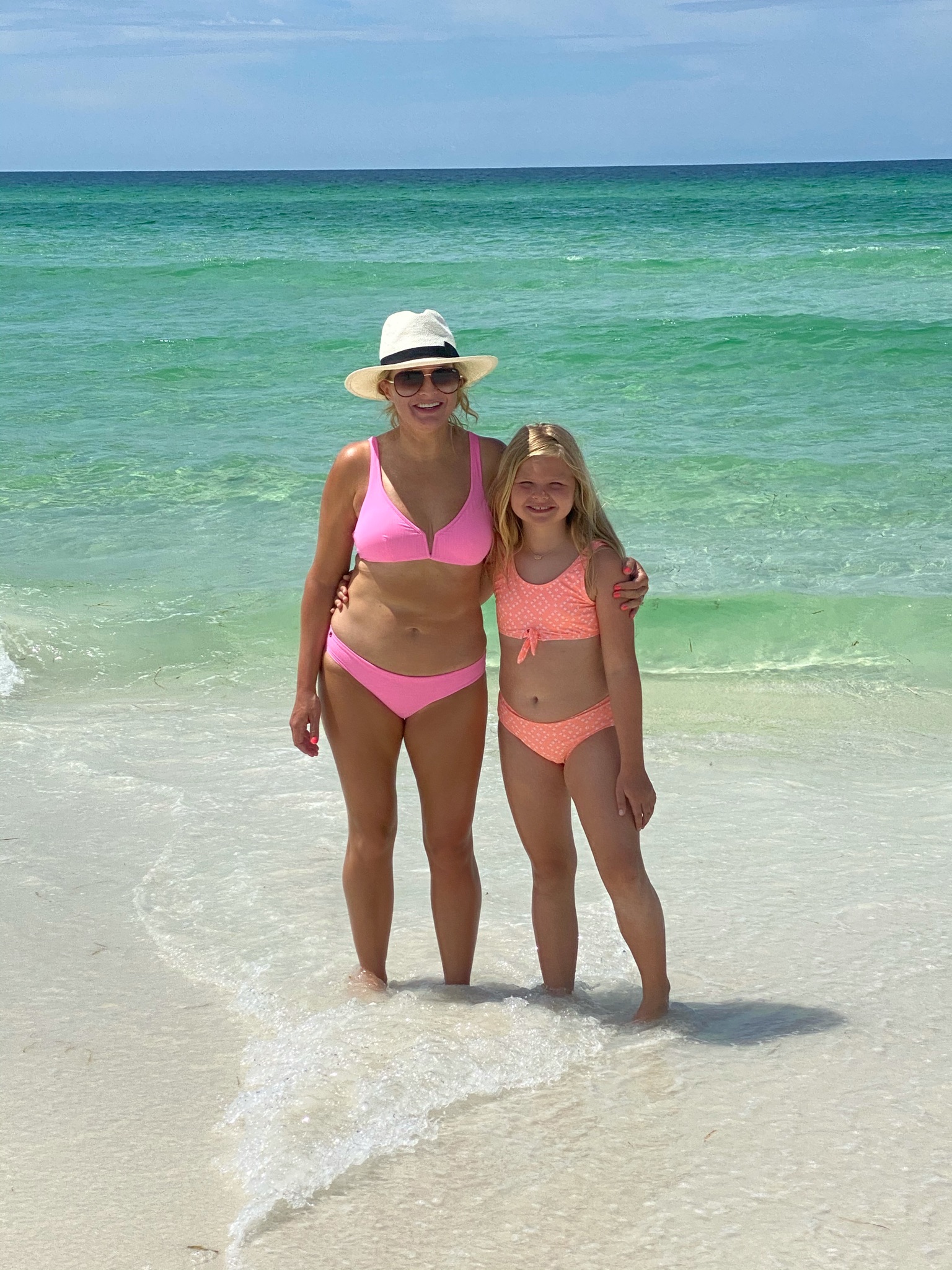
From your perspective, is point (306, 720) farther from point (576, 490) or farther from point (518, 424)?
point (518, 424)

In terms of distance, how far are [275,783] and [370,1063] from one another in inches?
75.7

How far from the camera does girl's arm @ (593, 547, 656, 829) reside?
9.52 feet

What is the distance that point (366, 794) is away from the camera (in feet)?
10.4

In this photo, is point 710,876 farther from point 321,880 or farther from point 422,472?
point 422,472

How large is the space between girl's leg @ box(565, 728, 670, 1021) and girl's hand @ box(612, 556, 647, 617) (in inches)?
12.0

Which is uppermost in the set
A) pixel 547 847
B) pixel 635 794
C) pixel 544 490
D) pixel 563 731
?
pixel 544 490

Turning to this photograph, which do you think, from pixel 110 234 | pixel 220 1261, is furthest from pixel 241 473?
pixel 110 234

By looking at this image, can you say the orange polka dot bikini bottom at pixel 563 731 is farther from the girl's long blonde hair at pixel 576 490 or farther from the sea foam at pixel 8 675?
the sea foam at pixel 8 675

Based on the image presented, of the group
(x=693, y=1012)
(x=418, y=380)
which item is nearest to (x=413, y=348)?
(x=418, y=380)

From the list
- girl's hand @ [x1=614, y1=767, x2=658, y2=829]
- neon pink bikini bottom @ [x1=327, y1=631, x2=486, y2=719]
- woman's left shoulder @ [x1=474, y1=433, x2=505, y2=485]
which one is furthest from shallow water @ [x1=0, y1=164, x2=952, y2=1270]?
woman's left shoulder @ [x1=474, y1=433, x2=505, y2=485]

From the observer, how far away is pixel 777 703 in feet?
19.0

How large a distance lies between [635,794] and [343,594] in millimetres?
869

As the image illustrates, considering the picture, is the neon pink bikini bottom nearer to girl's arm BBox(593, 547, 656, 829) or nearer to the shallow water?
girl's arm BBox(593, 547, 656, 829)

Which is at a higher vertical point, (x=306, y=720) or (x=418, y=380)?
(x=418, y=380)
